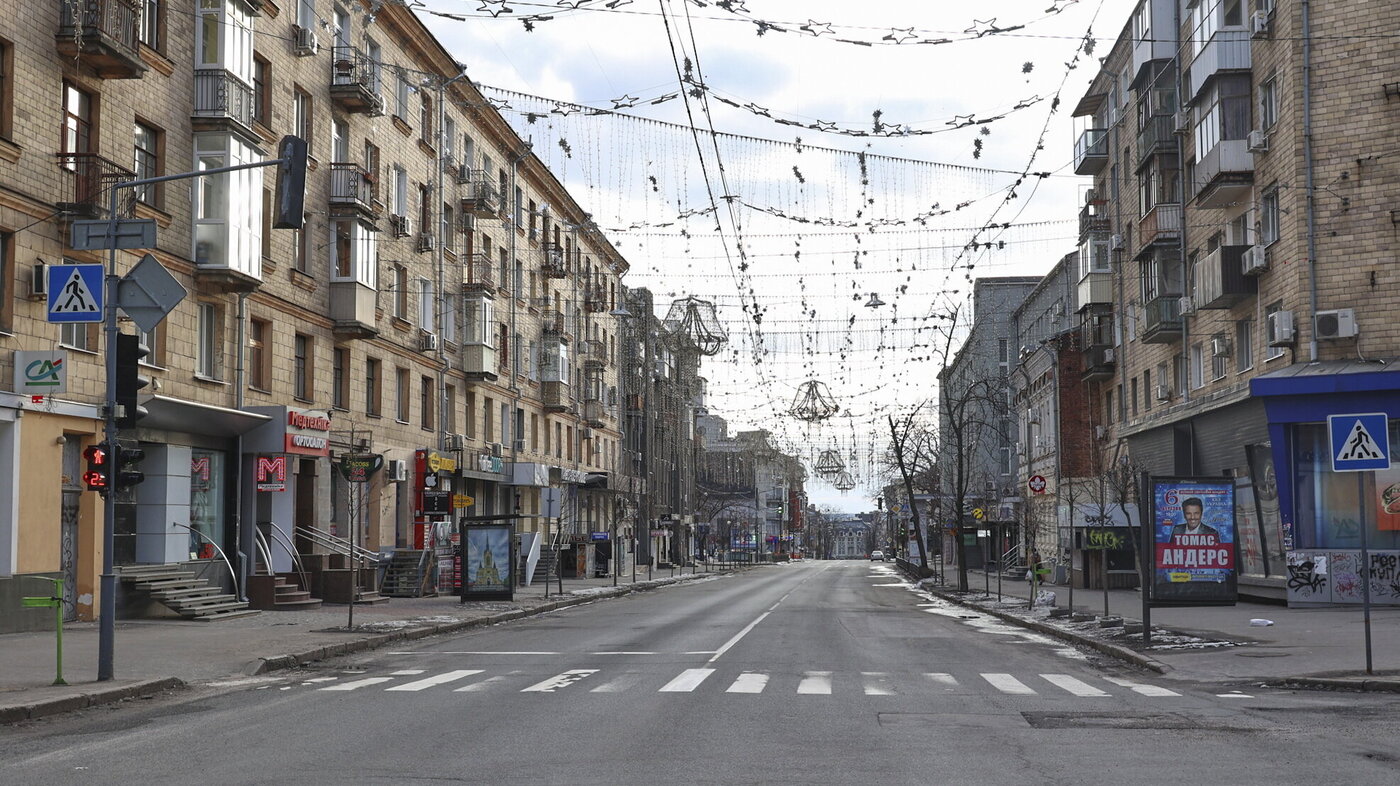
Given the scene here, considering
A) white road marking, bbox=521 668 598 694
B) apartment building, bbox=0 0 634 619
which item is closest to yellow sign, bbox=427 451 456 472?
apartment building, bbox=0 0 634 619

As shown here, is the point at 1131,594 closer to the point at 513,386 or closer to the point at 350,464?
the point at 350,464

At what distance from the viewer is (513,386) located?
51.1 m

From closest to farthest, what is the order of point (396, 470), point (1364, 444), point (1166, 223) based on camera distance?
1. point (1364, 444)
2. point (1166, 223)
3. point (396, 470)

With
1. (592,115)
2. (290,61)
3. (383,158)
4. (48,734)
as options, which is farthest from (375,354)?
(48,734)

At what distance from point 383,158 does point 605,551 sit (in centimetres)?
2318

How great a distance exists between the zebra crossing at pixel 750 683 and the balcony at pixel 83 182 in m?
11.2

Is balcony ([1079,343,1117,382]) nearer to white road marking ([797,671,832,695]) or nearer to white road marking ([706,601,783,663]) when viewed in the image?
white road marking ([706,601,783,663])

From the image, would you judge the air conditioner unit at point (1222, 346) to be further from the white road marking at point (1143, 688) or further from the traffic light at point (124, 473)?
the traffic light at point (124, 473)

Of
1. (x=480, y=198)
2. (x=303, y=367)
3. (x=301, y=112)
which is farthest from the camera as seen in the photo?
(x=480, y=198)

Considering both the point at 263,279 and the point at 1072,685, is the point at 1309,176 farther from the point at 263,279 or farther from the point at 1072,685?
the point at 263,279

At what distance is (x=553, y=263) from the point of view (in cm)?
5600

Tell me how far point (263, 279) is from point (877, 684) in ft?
65.7

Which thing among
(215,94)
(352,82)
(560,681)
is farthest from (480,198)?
(560,681)

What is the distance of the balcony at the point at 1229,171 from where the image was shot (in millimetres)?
31062
